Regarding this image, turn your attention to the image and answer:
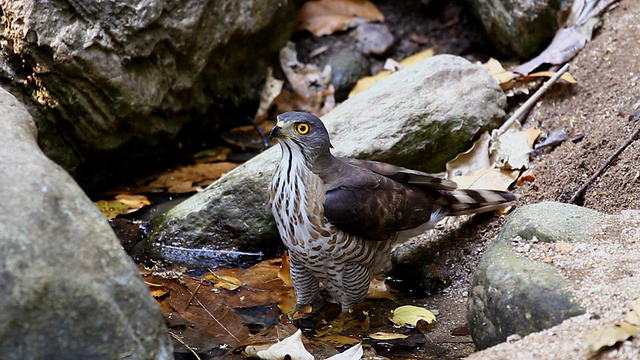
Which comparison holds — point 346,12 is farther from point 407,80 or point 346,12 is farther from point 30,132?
point 30,132

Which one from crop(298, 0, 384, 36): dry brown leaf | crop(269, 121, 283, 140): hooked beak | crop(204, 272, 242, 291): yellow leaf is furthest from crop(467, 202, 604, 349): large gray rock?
crop(298, 0, 384, 36): dry brown leaf

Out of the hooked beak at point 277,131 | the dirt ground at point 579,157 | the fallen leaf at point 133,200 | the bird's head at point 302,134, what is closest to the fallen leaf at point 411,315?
the dirt ground at point 579,157

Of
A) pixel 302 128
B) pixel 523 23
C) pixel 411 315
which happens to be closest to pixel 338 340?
pixel 411 315

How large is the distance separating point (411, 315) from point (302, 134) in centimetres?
140

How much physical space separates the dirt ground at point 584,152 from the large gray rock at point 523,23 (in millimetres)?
501

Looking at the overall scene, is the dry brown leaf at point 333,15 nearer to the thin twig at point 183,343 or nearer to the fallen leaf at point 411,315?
the fallen leaf at point 411,315

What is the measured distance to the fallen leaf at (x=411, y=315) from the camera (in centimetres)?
483

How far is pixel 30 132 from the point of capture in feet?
12.1

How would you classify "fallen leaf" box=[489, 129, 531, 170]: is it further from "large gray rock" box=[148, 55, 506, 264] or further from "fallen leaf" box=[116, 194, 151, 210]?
"fallen leaf" box=[116, 194, 151, 210]

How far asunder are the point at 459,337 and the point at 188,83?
12.2ft

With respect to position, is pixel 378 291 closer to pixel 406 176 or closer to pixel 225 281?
pixel 406 176

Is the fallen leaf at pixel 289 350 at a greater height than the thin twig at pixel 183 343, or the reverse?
the fallen leaf at pixel 289 350

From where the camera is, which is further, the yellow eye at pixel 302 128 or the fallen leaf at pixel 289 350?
the yellow eye at pixel 302 128

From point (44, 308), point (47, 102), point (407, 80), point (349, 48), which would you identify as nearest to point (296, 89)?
point (349, 48)
